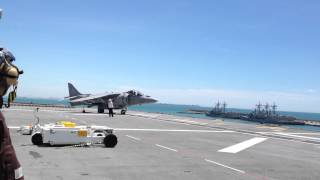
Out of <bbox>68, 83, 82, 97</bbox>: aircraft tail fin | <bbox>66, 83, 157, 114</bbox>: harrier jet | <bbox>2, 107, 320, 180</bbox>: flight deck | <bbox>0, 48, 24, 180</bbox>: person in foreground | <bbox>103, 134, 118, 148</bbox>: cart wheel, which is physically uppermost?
<bbox>68, 83, 82, 97</bbox>: aircraft tail fin

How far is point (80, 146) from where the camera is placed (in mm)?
16188

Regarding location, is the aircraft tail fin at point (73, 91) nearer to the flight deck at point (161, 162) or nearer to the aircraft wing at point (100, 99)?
the aircraft wing at point (100, 99)

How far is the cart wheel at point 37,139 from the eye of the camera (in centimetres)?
1591

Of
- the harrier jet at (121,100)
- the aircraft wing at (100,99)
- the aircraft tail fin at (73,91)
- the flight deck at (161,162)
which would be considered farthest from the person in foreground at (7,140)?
the aircraft tail fin at (73,91)

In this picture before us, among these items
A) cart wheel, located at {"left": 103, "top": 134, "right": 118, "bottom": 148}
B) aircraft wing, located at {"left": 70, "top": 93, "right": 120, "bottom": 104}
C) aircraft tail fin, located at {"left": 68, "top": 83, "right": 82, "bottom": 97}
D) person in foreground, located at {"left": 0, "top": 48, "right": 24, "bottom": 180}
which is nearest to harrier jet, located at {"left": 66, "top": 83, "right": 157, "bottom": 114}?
aircraft wing, located at {"left": 70, "top": 93, "right": 120, "bottom": 104}

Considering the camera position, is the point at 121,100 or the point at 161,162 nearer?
the point at 161,162

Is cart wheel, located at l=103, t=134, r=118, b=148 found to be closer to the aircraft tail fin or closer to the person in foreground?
the person in foreground

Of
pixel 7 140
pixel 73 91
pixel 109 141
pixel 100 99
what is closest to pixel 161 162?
pixel 109 141

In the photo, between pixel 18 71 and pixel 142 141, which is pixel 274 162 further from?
pixel 18 71

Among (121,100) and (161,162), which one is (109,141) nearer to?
(161,162)

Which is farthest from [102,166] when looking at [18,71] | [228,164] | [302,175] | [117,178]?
[18,71]

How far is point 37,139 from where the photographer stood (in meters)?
16.0

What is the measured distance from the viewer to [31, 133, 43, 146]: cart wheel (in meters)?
15.9

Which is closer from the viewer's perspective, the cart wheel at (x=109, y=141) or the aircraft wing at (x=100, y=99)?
the cart wheel at (x=109, y=141)
